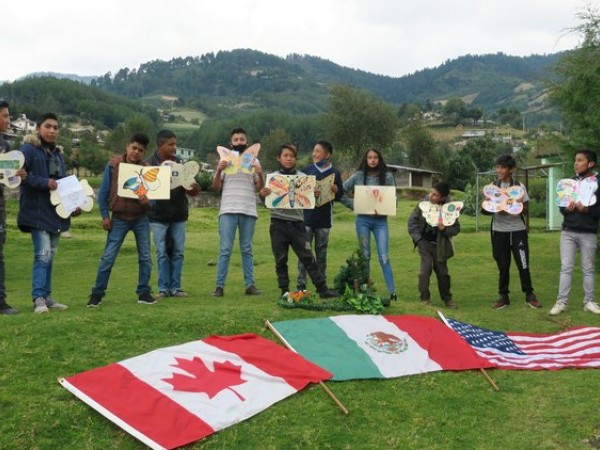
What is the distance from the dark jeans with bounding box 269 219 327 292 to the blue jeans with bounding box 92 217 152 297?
66.3 inches

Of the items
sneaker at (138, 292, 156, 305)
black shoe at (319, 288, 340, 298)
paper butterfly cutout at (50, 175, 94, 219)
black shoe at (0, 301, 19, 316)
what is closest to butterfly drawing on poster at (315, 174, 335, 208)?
black shoe at (319, 288, 340, 298)

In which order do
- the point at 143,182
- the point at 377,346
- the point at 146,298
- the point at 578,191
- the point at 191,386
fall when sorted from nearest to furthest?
the point at 191,386
the point at 377,346
the point at 143,182
the point at 146,298
the point at 578,191

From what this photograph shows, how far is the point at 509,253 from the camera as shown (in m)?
9.59

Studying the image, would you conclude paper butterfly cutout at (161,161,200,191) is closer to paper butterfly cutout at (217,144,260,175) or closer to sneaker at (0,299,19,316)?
paper butterfly cutout at (217,144,260,175)

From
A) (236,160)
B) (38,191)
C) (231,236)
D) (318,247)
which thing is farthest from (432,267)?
(38,191)

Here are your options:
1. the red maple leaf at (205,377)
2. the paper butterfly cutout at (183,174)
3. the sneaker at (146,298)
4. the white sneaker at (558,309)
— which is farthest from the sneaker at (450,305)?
the red maple leaf at (205,377)

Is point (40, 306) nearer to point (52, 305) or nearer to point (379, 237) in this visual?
point (52, 305)

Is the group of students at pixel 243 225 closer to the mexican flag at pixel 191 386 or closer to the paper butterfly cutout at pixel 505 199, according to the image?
the paper butterfly cutout at pixel 505 199

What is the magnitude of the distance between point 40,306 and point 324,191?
4.04 meters

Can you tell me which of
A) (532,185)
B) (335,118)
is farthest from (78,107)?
(532,185)

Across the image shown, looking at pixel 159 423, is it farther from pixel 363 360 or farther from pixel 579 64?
pixel 579 64

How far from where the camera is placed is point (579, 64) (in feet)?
42.9

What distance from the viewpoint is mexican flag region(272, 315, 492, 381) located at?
6011 millimetres

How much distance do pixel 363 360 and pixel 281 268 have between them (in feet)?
8.73
